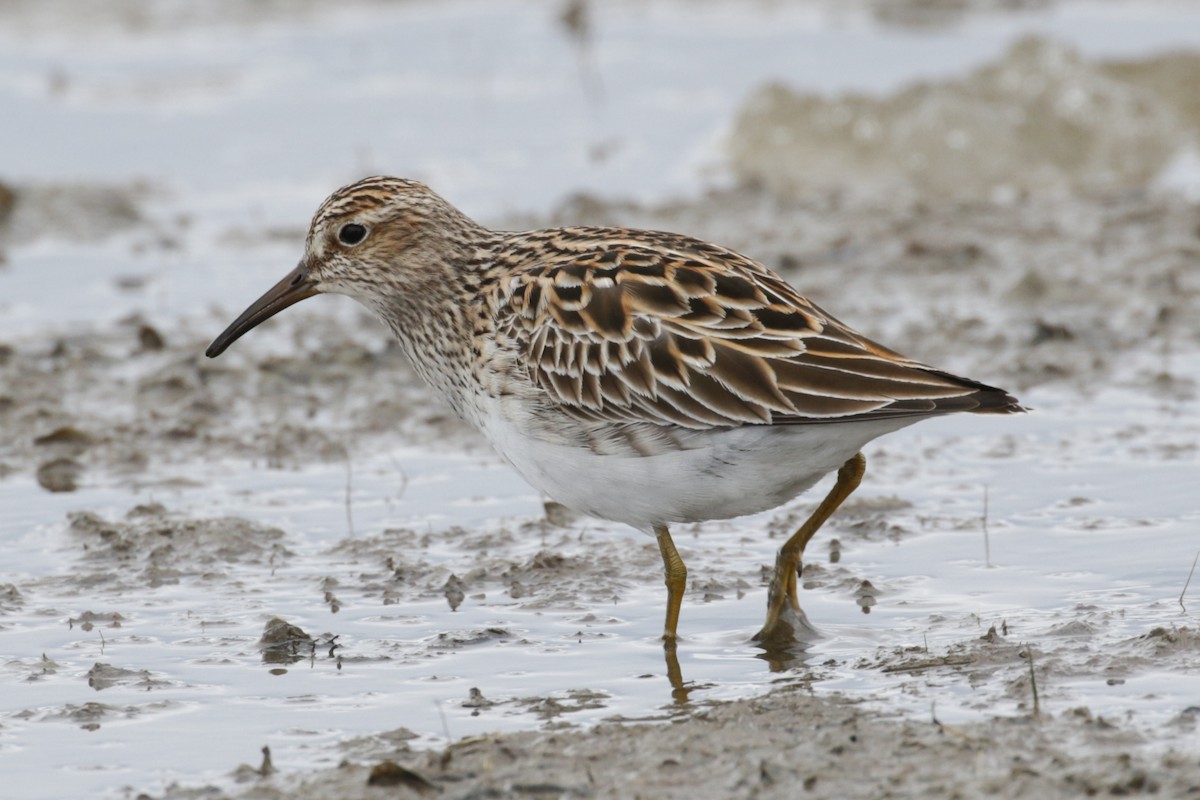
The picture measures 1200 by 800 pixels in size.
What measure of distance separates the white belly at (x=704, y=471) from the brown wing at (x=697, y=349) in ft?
0.35

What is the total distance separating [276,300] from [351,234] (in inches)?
21.3

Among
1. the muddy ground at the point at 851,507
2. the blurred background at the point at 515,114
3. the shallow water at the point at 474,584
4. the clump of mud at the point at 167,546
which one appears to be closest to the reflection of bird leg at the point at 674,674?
the shallow water at the point at 474,584

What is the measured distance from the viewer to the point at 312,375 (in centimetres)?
1092

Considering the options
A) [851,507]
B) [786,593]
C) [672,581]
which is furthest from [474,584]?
[851,507]

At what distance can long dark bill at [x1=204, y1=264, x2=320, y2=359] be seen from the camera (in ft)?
26.2

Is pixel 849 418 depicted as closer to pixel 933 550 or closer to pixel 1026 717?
pixel 1026 717

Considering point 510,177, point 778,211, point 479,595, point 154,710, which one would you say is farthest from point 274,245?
point 154,710

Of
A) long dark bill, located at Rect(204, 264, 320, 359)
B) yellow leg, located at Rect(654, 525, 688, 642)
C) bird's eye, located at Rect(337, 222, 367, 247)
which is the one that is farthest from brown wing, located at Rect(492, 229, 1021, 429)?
long dark bill, located at Rect(204, 264, 320, 359)

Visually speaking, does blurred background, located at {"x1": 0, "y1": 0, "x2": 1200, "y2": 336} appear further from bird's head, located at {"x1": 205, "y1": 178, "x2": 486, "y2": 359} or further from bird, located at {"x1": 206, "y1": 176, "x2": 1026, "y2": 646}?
bird, located at {"x1": 206, "y1": 176, "x2": 1026, "y2": 646}

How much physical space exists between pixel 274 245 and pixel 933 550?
7.32 m

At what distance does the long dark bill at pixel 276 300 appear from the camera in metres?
7.98

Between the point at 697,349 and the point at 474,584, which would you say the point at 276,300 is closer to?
the point at 474,584

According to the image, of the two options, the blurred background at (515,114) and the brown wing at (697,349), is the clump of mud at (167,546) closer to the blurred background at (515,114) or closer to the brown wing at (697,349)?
the brown wing at (697,349)

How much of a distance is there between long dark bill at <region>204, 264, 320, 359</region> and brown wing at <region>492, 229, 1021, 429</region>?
3.97 feet
